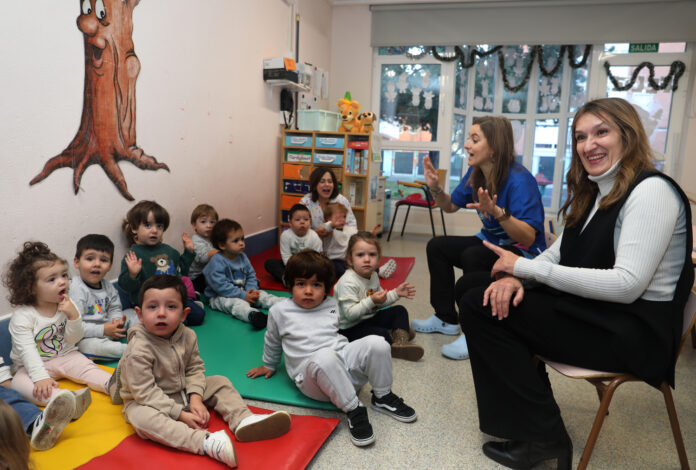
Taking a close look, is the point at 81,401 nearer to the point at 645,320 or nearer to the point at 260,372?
the point at 260,372

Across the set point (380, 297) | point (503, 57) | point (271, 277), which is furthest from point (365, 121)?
point (380, 297)

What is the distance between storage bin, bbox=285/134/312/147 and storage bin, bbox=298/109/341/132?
139 millimetres

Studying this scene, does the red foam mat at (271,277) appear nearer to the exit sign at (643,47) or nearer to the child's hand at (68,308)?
the child's hand at (68,308)

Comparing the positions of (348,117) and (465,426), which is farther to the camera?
(348,117)

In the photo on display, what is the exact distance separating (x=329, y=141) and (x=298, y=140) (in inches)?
12.3

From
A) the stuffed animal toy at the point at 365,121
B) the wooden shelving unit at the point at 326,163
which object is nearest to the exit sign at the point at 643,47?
the stuffed animal toy at the point at 365,121

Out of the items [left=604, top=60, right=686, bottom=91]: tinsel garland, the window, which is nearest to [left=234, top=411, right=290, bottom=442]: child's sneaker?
the window

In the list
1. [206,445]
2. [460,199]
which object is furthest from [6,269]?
[460,199]

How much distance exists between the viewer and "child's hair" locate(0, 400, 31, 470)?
3.25ft

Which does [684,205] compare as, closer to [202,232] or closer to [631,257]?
[631,257]

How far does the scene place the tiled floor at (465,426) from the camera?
1.58 meters

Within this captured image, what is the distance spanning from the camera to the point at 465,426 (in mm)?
1788

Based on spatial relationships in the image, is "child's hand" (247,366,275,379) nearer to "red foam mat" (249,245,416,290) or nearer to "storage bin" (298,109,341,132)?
"red foam mat" (249,245,416,290)

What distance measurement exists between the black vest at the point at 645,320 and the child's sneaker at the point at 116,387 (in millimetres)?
1472
